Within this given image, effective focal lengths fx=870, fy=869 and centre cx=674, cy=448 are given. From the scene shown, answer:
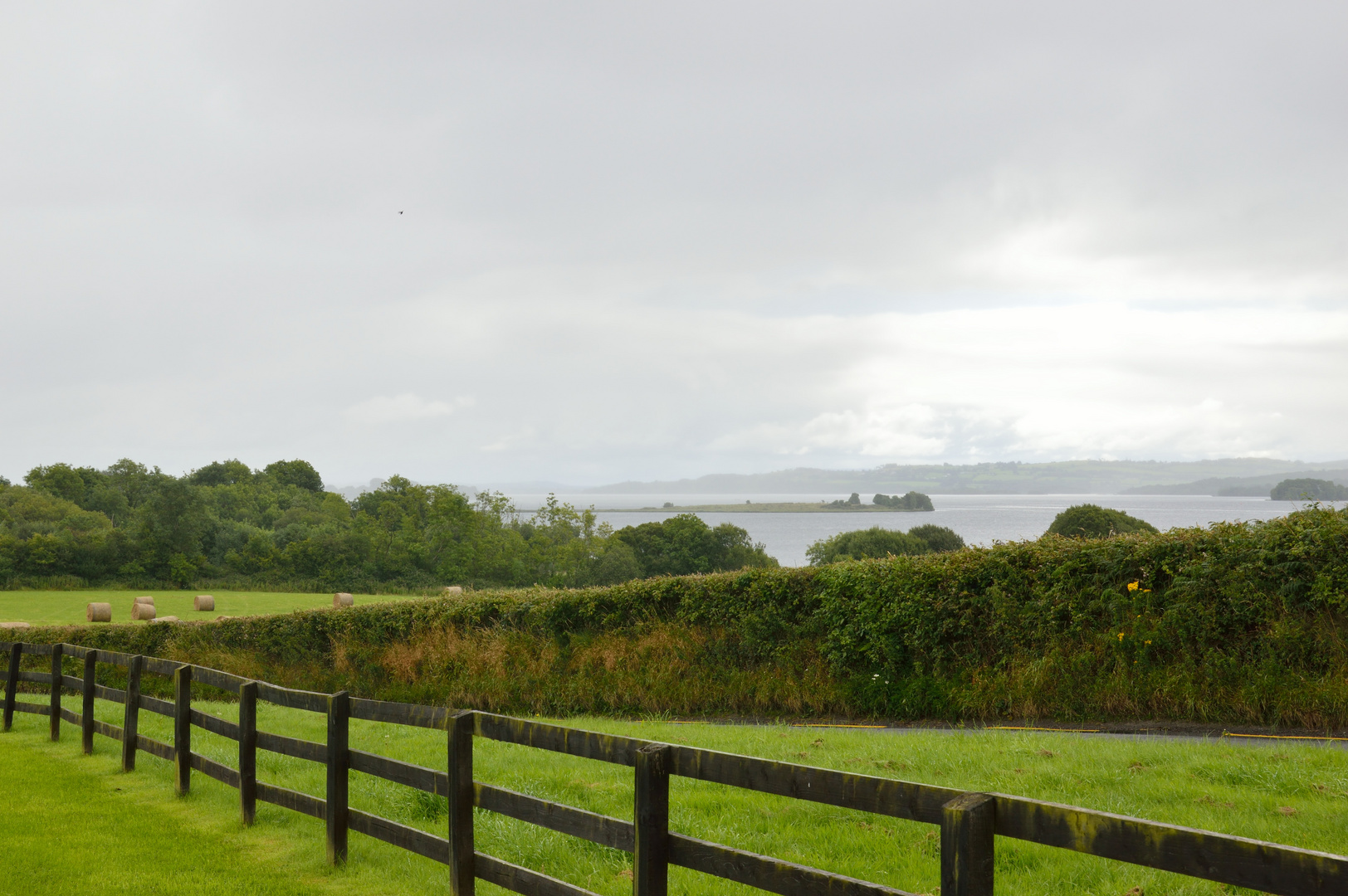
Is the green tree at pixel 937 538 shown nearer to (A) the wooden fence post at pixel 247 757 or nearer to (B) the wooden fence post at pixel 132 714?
(B) the wooden fence post at pixel 132 714

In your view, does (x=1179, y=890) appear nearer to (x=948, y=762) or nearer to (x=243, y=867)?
(x=948, y=762)

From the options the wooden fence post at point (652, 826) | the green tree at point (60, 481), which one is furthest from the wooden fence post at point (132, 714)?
the green tree at point (60, 481)

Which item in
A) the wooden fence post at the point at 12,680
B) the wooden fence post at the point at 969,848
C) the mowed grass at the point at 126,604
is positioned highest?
the wooden fence post at the point at 969,848

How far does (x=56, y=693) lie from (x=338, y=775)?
7153mm

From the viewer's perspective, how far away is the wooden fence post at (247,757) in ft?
21.1

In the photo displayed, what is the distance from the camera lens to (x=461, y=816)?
4664 mm

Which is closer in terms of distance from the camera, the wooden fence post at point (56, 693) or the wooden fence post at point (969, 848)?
the wooden fence post at point (969, 848)

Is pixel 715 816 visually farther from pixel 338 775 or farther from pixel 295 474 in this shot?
pixel 295 474

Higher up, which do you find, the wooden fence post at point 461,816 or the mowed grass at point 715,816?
the wooden fence post at point 461,816

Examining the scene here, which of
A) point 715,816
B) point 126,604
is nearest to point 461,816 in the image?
point 715,816

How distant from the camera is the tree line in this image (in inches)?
2574

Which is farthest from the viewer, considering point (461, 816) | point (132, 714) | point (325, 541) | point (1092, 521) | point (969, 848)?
point (325, 541)

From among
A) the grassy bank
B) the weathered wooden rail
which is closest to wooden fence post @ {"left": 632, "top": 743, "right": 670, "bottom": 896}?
the weathered wooden rail

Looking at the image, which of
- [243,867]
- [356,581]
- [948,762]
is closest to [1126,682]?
[948,762]
